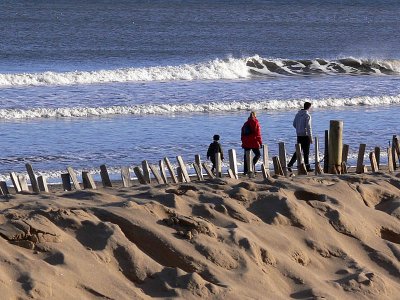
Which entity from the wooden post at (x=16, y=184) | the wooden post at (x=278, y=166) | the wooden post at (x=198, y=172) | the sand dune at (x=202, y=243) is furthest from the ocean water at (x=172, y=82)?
the sand dune at (x=202, y=243)

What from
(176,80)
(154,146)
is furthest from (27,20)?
(154,146)

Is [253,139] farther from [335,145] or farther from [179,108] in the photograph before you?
[179,108]

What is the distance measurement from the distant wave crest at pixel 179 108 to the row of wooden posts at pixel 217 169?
35.6ft

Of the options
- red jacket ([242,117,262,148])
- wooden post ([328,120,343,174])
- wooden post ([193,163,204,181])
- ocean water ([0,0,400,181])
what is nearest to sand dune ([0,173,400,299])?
wooden post ([193,163,204,181])

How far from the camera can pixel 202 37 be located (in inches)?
2164

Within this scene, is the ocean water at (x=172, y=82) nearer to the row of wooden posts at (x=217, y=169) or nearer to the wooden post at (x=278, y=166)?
the row of wooden posts at (x=217, y=169)

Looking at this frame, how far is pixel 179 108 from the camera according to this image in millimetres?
22969

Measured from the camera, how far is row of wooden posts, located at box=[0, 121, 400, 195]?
9352mm

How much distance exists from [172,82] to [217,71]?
468 centimetres

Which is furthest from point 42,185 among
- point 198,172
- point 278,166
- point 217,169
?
point 278,166

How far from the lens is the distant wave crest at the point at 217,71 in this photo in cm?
3012

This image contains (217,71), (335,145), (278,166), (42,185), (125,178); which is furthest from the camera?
(217,71)

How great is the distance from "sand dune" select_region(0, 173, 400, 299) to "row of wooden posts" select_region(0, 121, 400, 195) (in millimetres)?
1013

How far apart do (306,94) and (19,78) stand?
888cm
